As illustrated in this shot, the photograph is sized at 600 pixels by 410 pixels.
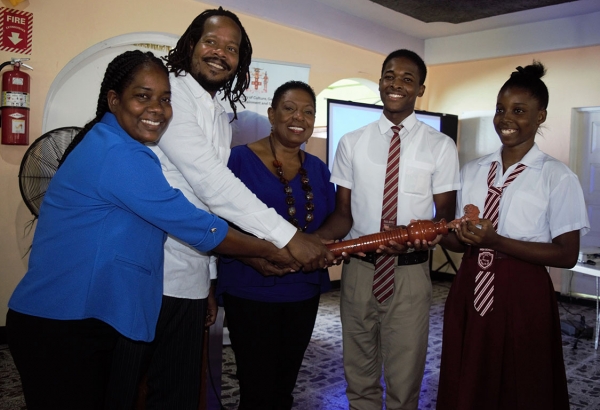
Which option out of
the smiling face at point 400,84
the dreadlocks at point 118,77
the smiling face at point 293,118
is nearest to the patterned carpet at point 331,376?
the smiling face at point 293,118

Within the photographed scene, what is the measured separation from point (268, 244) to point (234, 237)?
0.22 meters

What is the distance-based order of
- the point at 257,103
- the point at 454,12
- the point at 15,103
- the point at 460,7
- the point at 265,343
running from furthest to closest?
the point at 454,12, the point at 460,7, the point at 257,103, the point at 15,103, the point at 265,343

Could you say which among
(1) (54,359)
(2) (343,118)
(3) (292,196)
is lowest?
(1) (54,359)

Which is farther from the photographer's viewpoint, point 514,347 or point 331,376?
point 331,376

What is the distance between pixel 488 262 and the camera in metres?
2.21

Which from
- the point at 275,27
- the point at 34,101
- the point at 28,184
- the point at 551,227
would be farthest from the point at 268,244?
the point at 275,27

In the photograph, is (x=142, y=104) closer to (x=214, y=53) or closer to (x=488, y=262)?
(x=214, y=53)

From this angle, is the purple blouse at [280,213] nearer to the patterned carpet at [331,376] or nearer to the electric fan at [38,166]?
the patterned carpet at [331,376]

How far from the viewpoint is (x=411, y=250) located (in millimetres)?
2258

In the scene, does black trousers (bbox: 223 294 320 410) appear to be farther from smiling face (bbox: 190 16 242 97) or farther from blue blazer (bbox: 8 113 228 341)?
smiling face (bbox: 190 16 242 97)

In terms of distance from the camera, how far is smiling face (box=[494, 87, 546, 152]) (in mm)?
2252

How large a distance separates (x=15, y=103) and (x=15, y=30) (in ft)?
1.97

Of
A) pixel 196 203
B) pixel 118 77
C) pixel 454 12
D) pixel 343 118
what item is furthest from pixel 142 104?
pixel 454 12

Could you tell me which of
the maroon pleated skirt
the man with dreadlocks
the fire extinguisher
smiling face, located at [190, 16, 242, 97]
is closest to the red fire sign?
the fire extinguisher
